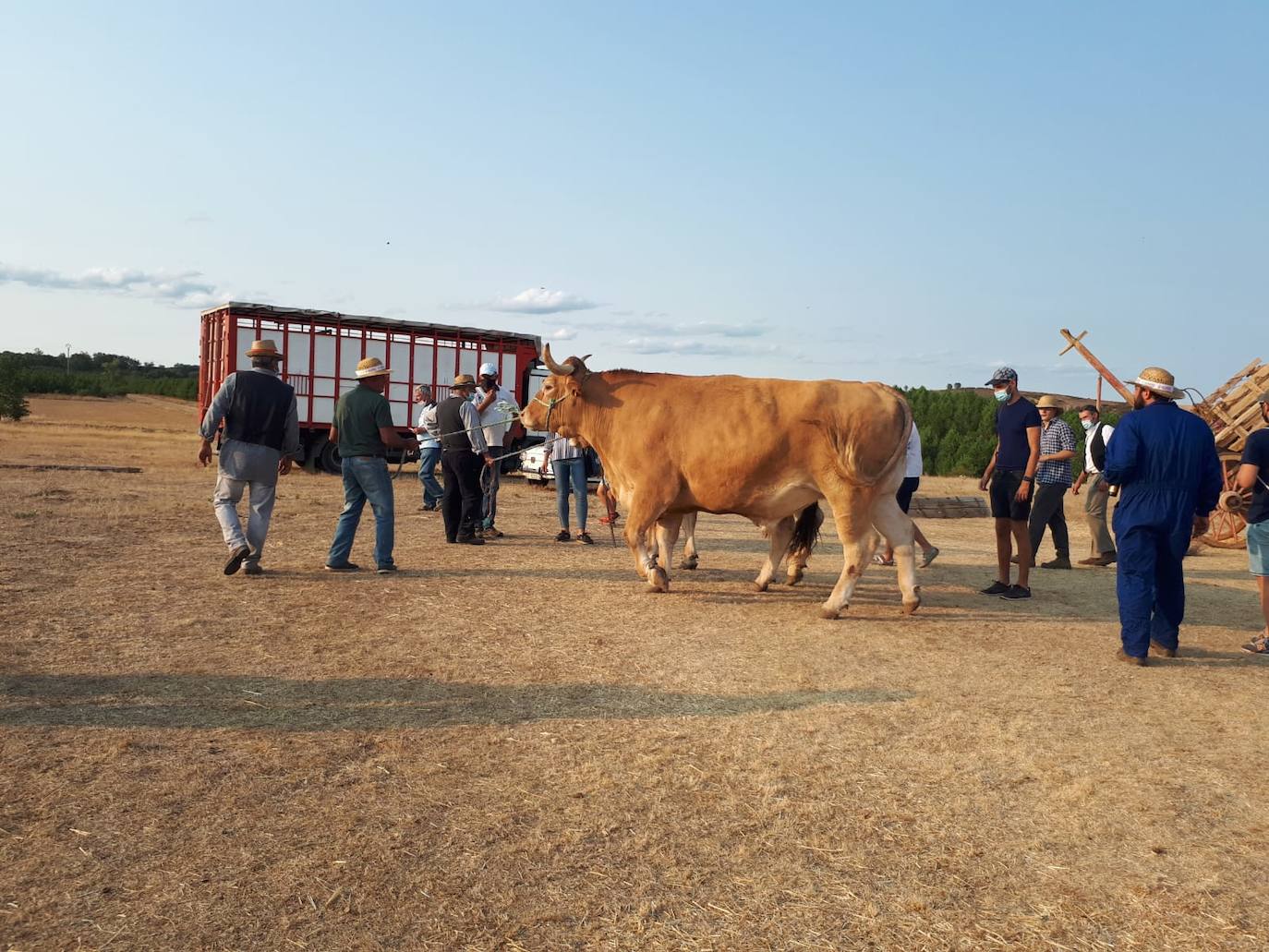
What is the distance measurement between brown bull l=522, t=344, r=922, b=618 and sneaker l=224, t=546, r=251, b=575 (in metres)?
3.00

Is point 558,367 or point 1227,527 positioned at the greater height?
point 558,367

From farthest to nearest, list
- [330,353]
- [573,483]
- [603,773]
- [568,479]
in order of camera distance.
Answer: [330,353] < [568,479] < [573,483] < [603,773]

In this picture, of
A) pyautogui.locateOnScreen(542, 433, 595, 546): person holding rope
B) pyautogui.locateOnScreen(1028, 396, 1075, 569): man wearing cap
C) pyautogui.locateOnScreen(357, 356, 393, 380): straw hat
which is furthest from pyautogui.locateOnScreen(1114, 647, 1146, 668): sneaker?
pyautogui.locateOnScreen(357, 356, 393, 380): straw hat

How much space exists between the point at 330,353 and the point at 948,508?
12288 millimetres

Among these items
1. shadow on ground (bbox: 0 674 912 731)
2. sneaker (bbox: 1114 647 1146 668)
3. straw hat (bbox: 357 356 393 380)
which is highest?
straw hat (bbox: 357 356 393 380)

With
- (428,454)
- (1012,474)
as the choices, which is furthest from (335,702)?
(428,454)

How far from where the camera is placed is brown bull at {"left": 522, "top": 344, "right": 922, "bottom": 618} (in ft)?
27.2

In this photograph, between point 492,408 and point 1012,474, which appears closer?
point 1012,474

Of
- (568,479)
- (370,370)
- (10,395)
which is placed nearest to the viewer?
(370,370)

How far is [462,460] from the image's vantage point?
453 inches

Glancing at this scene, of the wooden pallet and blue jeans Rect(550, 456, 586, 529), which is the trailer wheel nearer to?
blue jeans Rect(550, 456, 586, 529)

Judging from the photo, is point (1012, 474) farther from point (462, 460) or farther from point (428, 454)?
point (428, 454)

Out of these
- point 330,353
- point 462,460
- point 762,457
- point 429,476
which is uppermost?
point 330,353

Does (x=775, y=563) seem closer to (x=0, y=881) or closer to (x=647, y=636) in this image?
(x=647, y=636)
